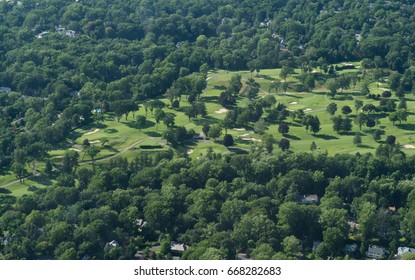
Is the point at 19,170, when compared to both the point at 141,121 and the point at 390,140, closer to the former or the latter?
the point at 141,121

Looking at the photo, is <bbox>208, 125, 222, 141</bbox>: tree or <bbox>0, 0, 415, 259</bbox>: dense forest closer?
<bbox>0, 0, 415, 259</bbox>: dense forest

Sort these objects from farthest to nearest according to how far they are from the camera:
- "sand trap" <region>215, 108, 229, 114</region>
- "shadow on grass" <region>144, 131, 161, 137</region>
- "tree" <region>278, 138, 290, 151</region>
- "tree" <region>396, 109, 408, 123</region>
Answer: "sand trap" <region>215, 108, 229, 114</region> → "shadow on grass" <region>144, 131, 161, 137</region> → "tree" <region>396, 109, 408, 123</region> → "tree" <region>278, 138, 290, 151</region>

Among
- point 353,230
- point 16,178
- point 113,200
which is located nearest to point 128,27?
→ point 16,178

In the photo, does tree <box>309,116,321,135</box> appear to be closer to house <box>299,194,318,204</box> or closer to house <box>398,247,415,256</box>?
house <box>299,194,318,204</box>

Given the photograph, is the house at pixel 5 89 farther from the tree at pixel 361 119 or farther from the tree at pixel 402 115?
the tree at pixel 402 115

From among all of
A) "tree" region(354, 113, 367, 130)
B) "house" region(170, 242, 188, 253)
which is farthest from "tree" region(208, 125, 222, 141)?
"house" region(170, 242, 188, 253)

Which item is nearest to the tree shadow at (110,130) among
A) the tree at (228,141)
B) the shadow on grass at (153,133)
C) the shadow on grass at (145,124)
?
the shadow on grass at (145,124)

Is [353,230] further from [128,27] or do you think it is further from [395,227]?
Result: [128,27]

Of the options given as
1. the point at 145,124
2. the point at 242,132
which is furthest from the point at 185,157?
the point at 145,124
